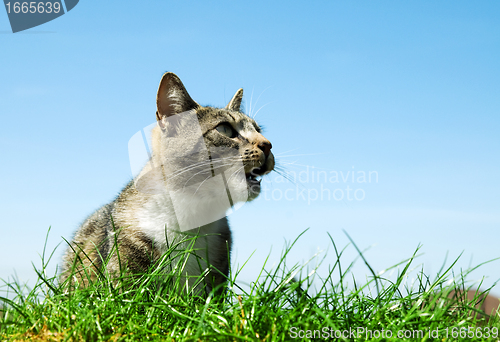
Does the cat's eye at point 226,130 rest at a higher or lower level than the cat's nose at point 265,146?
Answer: higher

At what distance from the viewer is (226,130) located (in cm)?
412

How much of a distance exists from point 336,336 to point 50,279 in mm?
1892

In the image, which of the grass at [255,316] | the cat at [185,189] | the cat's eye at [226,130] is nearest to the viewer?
the grass at [255,316]

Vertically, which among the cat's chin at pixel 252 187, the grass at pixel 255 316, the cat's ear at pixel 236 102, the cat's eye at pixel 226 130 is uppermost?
the cat's ear at pixel 236 102

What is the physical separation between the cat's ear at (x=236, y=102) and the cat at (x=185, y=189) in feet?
1.97

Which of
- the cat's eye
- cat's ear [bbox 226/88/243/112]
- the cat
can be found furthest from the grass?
cat's ear [bbox 226/88/243/112]

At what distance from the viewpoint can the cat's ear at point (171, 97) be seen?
388cm

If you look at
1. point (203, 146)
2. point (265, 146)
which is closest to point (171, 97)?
point (203, 146)

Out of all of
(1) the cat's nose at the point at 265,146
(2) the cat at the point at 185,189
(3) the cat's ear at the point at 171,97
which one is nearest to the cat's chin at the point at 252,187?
(2) the cat at the point at 185,189

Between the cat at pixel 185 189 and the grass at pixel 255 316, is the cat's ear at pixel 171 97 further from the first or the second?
the grass at pixel 255 316

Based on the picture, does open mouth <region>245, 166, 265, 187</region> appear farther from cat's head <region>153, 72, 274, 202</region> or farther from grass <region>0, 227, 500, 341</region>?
grass <region>0, 227, 500, 341</region>

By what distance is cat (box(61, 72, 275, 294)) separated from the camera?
11.9ft

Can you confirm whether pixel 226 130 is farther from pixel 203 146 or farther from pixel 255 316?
pixel 255 316

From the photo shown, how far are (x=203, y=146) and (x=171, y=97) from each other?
0.60 meters
